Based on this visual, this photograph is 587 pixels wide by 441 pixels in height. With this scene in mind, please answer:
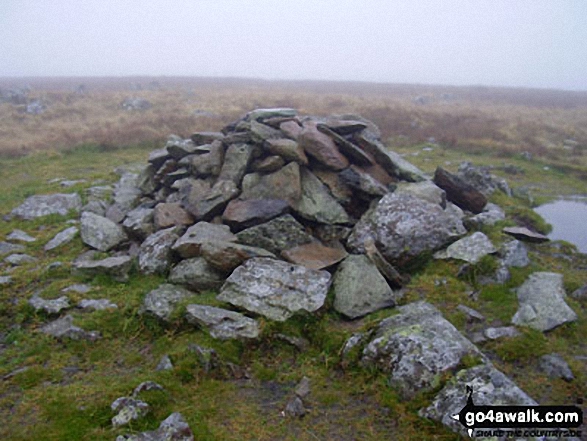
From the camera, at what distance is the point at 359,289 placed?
8219 mm

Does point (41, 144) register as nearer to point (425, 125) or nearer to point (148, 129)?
point (148, 129)

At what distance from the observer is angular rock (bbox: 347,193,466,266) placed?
374 inches

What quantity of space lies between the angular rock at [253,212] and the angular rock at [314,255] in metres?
1.04

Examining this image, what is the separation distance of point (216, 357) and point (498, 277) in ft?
20.0

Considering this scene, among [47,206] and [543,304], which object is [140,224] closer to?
[47,206]

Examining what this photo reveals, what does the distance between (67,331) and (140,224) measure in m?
3.74

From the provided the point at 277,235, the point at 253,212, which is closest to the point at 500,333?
the point at 277,235

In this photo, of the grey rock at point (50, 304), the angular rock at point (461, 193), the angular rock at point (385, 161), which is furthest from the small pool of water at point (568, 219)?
the grey rock at point (50, 304)

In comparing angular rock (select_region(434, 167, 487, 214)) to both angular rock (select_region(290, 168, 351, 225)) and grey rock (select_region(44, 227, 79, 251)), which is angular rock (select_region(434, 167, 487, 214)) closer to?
angular rock (select_region(290, 168, 351, 225))

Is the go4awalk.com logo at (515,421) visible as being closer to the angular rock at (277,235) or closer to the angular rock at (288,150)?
the angular rock at (277,235)

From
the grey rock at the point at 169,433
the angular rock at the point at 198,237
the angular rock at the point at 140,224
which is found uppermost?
the angular rock at the point at 198,237

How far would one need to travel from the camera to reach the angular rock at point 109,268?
29.9 feet

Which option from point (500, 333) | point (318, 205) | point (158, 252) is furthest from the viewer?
point (318, 205)

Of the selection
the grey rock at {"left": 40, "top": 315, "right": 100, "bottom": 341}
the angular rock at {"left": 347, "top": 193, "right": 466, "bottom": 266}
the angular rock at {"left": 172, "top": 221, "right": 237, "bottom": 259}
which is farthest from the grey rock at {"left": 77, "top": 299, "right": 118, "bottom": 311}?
the angular rock at {"left": 347, "top": 193, "right": 466, "bottom": 266}
